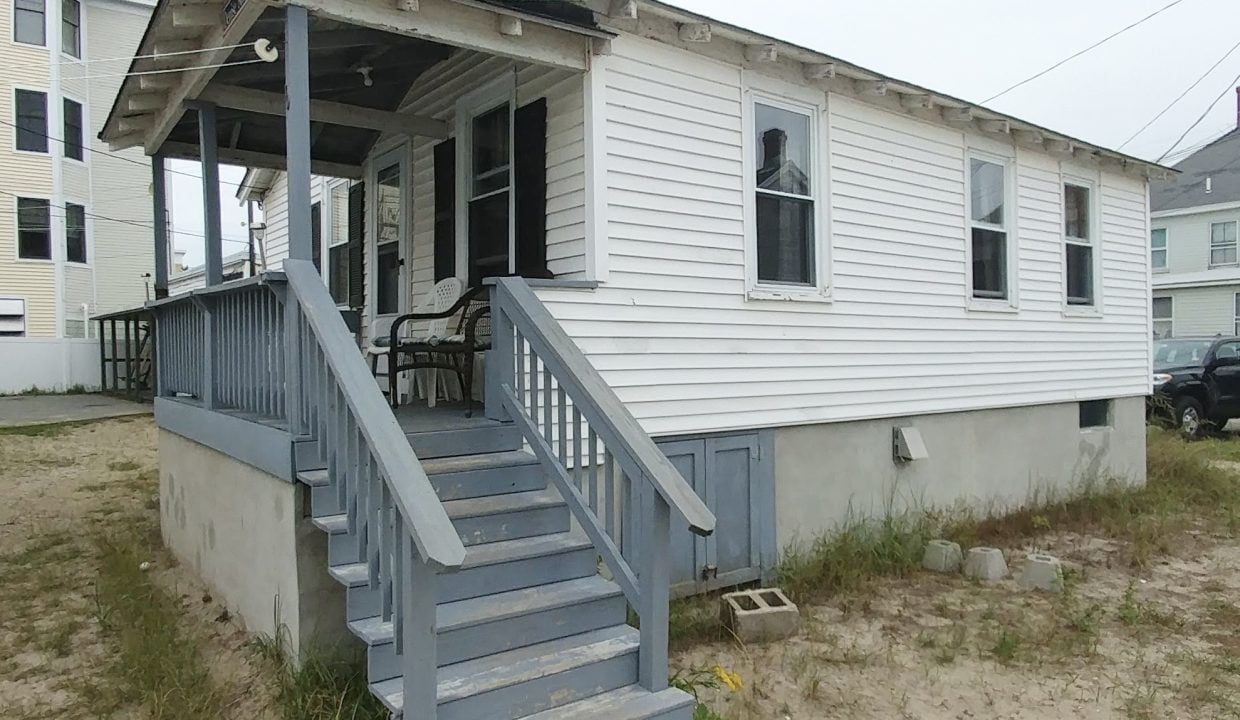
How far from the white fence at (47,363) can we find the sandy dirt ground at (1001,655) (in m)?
20.5

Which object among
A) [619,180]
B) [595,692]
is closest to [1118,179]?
[619,180]

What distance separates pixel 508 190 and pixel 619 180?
A: 0.87m

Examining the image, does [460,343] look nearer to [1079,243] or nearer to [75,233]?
[1079,243]

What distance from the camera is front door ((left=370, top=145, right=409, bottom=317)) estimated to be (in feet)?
21.7

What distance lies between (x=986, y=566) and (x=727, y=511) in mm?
1941

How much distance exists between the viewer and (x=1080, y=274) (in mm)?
8500

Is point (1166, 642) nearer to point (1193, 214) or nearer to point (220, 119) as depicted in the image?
point (220, 119)

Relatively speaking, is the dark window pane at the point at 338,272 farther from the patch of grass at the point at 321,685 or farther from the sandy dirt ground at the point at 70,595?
the patch of grass at the point at 321,685

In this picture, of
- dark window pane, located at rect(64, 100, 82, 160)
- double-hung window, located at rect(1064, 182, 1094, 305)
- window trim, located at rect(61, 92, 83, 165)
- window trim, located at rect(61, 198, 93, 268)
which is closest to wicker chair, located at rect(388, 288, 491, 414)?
double-hung window, located at rect(1064, 182, 1094, 305)

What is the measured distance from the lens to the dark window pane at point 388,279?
6891mm

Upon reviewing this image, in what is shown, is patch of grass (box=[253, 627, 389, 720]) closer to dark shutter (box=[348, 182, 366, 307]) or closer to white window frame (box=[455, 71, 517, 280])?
white window frame (box=[455, 71, 517, 280])

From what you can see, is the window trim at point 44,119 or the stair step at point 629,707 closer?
the stair step at point 629,707

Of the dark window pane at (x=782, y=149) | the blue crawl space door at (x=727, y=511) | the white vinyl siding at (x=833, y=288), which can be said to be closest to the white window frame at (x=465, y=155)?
the white vinyl siding at (x=833, y=288)

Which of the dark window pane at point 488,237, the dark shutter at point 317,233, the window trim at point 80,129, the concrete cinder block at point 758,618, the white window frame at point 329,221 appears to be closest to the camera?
the concrete cinder block at point 758,618
